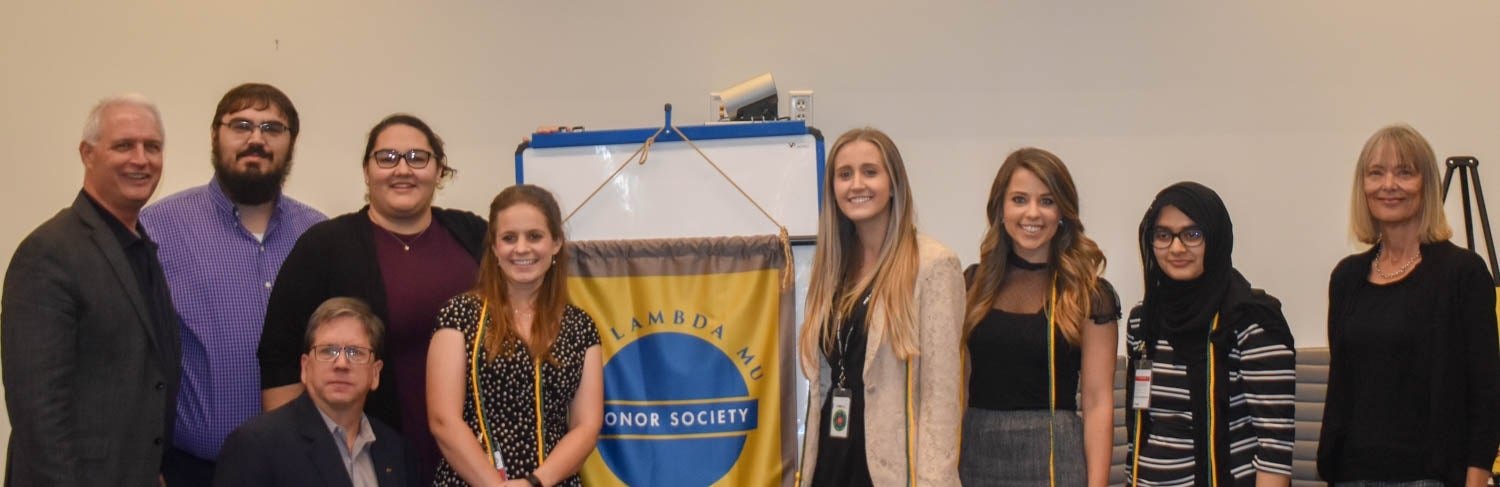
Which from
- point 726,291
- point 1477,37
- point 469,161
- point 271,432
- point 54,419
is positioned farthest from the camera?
point 469,161

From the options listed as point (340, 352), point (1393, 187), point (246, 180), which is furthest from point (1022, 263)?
point (246, 180)

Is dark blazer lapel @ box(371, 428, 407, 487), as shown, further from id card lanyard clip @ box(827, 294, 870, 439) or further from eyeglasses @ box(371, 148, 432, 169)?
id card lanyard clip @ box(827, 294, 870, 439)

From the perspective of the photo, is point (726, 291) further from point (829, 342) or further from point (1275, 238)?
point (1275, 238)

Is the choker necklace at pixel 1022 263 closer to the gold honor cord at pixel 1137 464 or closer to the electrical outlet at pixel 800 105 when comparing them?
the gold honor cord at pixel 1137 464

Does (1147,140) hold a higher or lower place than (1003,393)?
higher

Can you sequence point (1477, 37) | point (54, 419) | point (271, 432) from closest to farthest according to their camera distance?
point (54, 419), point (271, 432), point (1477, 37)

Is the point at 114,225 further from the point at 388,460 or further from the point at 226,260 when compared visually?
the point at 388,460

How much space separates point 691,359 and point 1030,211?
40.7 inches

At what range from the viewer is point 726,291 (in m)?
3.26

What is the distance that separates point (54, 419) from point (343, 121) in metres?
2.38

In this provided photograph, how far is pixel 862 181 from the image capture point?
8.73 feet

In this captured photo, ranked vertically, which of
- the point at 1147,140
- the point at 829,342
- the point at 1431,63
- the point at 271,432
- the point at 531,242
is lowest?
the point at 271,432

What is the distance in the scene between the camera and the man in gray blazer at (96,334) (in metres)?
2.40

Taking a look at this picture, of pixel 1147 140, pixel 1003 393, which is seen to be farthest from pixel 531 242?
pixel 1147 140
